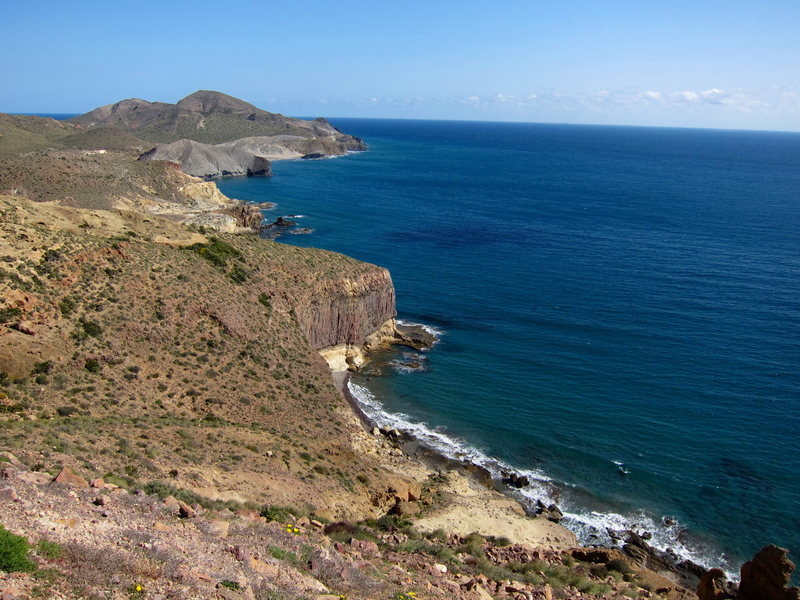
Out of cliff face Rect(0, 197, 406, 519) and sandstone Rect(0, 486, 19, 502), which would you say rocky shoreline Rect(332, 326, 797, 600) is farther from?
sandstone Rect(0, 486, 19, 502)

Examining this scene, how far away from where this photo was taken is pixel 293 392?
4353cm

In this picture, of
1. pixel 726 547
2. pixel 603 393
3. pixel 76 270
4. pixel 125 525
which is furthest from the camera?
pixel 603 393

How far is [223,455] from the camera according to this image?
105ft

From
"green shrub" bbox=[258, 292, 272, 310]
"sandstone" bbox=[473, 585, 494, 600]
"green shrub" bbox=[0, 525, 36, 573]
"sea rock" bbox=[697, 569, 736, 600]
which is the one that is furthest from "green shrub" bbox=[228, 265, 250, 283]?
"sea rock" bbox=[697, 569, 736, 600]

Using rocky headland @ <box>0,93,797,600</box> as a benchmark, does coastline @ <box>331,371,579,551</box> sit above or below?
below

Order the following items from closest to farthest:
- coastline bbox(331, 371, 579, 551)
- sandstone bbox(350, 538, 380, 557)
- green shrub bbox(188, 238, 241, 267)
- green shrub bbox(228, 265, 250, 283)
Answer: sandstone bbox(350, 538, 380, 557)
coastline bbox(331, 371, 579, 551)
green shrub bbox(228, 265, 250, 283)
green shrub bbox(188, 238, 241, 267)

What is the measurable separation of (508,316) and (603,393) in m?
18.5

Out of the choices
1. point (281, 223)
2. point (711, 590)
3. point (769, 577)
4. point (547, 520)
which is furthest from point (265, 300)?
point (281, 223)

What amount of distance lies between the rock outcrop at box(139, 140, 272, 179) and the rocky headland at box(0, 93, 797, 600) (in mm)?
123302

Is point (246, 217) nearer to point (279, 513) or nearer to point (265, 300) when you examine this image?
point (265, 300)

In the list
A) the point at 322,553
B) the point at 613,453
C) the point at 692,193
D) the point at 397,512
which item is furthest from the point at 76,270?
the point at 692,193

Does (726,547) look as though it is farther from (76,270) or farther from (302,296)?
(76,270)

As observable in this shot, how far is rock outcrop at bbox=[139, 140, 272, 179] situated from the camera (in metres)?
170

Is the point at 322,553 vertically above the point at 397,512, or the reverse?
the point at 322,553
